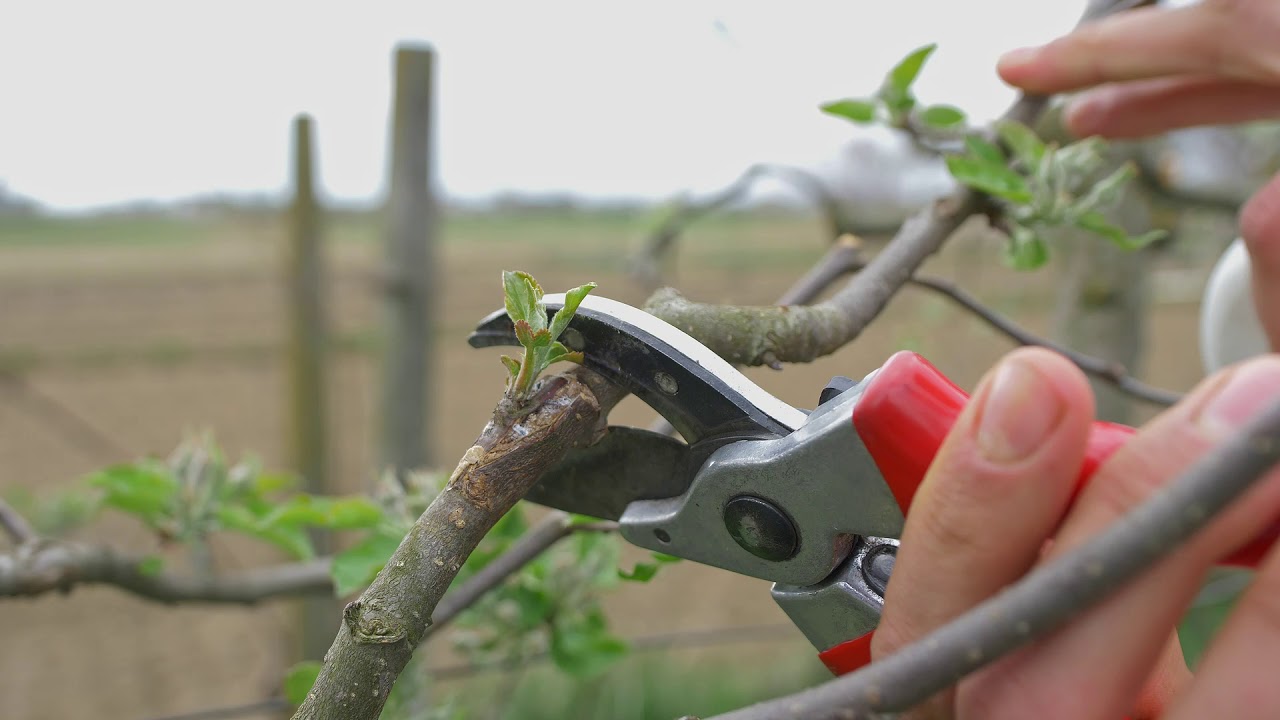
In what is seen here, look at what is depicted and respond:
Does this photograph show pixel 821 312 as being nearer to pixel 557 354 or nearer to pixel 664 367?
pixel 664 367

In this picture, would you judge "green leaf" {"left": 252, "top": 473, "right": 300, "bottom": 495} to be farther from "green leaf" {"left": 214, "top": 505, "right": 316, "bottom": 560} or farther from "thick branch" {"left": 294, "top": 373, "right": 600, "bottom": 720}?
"thick branch" {"left": 294, "top": 373, "right": 600, "bottom": 720}

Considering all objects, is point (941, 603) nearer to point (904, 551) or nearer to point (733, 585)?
point (904, 551)

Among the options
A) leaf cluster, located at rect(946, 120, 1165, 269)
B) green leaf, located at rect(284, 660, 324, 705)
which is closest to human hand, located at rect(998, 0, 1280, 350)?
leaf cluster, located at rect(946, 120, 1165, 269)

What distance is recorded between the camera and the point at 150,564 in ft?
3.92

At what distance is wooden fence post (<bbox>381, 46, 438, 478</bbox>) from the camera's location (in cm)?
204

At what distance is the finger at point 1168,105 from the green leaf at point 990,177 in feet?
1.13

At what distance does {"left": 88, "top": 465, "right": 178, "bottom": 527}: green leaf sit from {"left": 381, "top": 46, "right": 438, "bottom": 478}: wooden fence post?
84 cm

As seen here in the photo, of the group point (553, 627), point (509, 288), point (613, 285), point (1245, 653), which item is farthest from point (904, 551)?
point (613, 285)

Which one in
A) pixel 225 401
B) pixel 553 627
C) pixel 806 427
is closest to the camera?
pixel 806 427

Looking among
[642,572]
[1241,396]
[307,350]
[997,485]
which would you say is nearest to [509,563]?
[642,572]

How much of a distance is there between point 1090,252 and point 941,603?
174 centimetres

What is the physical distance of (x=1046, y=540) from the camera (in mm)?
507

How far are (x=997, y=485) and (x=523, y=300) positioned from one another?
0.27 metres

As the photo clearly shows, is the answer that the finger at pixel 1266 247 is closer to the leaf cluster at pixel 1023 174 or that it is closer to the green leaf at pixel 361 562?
the leaf cluster at pixel 1023 174
